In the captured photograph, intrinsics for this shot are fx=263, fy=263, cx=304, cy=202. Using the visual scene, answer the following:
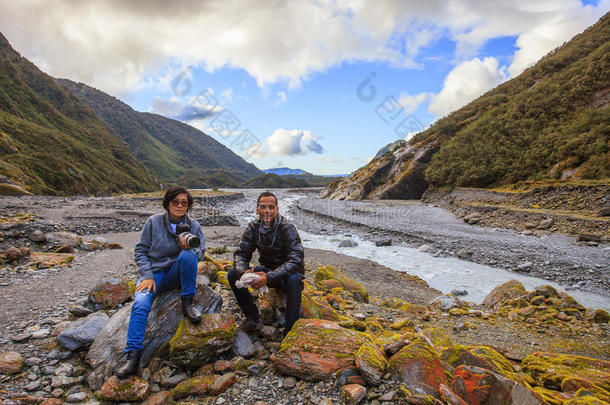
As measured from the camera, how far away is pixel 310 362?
3531 millimetres

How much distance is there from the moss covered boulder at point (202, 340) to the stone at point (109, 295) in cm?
226

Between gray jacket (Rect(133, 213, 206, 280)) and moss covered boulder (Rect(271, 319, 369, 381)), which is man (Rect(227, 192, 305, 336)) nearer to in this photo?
moss covered boulder (Rect(271, 319, 369, 381))

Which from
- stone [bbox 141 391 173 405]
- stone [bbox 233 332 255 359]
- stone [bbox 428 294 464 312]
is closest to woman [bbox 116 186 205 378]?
stone [bbox 141 391 173 405]

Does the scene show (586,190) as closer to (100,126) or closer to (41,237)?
(41,237)

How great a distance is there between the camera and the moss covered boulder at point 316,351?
3465mm

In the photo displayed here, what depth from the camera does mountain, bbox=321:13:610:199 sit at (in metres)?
25.6

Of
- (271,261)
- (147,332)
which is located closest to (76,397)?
(147,332)

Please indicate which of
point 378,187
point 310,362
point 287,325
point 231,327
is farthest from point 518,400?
point 378,187

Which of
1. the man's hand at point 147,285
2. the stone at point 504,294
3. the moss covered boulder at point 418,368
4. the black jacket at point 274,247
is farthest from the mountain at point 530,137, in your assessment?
the man's hand at point 147,285

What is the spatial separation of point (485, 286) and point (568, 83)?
40137 mm

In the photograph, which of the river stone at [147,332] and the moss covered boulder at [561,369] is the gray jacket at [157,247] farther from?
the moss covered boulder at [561,369]

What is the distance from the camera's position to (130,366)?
325cm

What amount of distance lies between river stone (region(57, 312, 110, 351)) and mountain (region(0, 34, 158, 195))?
39574 mm

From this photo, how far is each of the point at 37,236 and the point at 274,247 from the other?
11.8 metres
